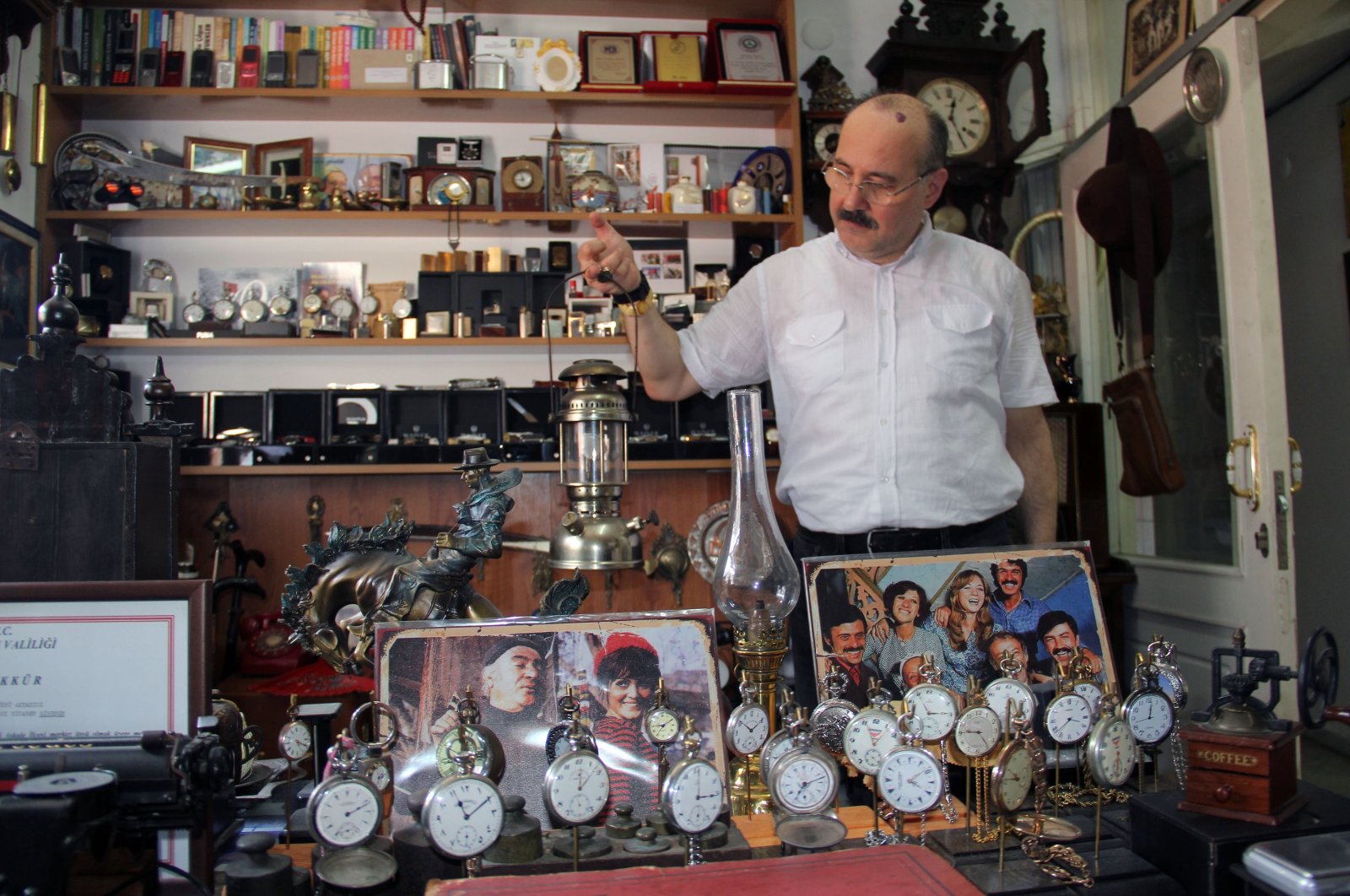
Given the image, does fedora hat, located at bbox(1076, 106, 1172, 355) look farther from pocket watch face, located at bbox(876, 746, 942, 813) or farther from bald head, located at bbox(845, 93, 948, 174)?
pocket watch face, located at bbox(876, 746, 942, 813)

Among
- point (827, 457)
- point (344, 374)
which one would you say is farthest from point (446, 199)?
point (827, 457)

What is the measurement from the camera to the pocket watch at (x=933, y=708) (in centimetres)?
119

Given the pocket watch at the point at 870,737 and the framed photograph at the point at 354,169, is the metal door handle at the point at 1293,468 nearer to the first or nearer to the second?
the pocket watch at the point at 870,737

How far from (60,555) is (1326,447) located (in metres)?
4.24

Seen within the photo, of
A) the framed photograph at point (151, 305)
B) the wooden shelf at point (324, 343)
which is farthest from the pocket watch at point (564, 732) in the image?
the framed photograph at point (151, 305)

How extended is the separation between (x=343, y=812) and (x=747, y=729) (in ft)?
1.67

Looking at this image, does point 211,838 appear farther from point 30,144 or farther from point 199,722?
point 30,144

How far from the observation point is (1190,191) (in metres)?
3.04

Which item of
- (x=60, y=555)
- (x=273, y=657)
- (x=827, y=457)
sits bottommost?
(x=273, y=657)

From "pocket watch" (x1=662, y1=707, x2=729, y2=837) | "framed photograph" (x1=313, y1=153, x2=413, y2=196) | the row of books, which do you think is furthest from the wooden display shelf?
"pocket watch" (x1=662, y1=707, x2=729, y2=837)

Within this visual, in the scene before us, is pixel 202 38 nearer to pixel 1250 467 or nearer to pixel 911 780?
pixel 911 780

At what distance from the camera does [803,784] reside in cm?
109

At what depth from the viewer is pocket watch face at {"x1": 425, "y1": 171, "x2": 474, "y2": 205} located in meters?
3.49

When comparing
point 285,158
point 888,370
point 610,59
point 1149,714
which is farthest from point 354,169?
point 1149,714
